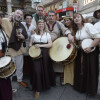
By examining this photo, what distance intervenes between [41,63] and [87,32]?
3.86 feet

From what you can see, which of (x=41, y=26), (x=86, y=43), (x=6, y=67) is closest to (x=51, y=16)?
(x=41, y=26)

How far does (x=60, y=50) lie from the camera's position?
9.37 feet

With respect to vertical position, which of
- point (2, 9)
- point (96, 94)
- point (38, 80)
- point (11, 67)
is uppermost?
point (2, 9)

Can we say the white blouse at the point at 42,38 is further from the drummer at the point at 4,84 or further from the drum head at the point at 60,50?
the drummer at the point at 4,84

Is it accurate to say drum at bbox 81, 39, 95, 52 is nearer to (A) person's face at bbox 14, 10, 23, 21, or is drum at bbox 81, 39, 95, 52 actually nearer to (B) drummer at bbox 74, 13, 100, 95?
(B) drummer at bbox 74, 13, 100, 95

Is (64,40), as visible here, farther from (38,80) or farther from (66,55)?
(38,80)

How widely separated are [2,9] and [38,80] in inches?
498

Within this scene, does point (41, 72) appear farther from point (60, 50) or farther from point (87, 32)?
point (87, 32)

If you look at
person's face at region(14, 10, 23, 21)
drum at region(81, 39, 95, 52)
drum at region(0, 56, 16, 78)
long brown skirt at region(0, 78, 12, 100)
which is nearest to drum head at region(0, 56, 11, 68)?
drum at region(0, 56, 16, 78)

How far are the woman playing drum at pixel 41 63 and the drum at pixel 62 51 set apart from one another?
6.3 inches

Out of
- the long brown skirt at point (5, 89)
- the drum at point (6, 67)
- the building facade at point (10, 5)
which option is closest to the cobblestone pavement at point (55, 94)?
the long brown skirt at point (5, 89)

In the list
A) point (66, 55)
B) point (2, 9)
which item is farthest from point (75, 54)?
point (2, 9)

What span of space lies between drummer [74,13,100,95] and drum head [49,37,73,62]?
279 mm

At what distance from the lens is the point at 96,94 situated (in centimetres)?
273
